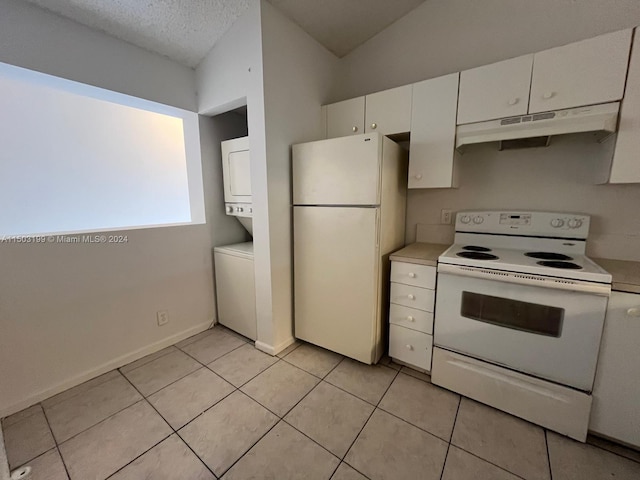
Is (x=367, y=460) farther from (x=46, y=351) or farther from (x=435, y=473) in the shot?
(x=46, y=351)

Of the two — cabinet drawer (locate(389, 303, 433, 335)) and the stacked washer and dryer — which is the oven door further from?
the stacked washer and dryer

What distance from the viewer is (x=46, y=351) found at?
64.7 inches

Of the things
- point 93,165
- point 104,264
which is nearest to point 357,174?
point 104,264

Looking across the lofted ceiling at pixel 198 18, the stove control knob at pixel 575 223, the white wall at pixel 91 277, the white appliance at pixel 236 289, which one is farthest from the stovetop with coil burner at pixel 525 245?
the white wall at pixel 91 277

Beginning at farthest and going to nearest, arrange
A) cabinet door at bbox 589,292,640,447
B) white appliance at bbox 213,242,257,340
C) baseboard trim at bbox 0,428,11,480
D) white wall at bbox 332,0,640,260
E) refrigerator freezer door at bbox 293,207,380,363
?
1. white appliance at bbox 213,242,257,340
2. refrigerator freezer door at bbox 293,207,380,363
3. white wall at bbox 332,0,640,260
4. cabinet door at bbox 589,292,640,447
5. baseboard trim at bbox 0,428,11,480

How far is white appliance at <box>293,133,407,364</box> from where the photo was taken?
1.73 metres

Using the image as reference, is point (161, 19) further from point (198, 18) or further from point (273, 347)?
point (273, 347)

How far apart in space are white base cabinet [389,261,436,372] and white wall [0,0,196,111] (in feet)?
7.59

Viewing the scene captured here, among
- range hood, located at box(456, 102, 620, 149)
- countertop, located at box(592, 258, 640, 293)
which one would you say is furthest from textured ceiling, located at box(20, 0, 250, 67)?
countertop, located at box(592, 258, 640, 293)

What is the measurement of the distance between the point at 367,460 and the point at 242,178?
2112mm

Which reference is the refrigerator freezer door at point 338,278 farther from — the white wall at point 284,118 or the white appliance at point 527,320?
the white appliance at point 527,320

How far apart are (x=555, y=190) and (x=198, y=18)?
274 centimetres

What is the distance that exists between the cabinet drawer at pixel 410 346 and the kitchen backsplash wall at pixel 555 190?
842mm

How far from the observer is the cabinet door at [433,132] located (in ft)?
5.69
